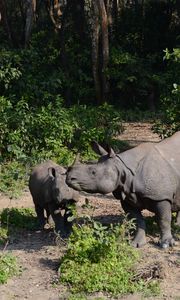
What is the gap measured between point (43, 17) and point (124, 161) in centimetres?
1659

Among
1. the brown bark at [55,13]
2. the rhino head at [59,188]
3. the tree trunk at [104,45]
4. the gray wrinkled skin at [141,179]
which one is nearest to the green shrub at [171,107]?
the gray wrinkled skin at [141,179]

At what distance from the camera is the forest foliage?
11.4 metres

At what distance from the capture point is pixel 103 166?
6.34 metres

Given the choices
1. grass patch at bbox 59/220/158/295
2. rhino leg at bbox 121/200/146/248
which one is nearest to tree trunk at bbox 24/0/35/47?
rhino leg at bbox 121/200/146/248

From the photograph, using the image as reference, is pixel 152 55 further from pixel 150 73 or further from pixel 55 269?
pixel 55 269

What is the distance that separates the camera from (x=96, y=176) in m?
6.25

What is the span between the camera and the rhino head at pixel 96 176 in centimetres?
617

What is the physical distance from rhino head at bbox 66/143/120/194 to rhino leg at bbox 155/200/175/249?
57cm

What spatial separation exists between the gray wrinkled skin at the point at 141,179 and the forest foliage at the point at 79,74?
123 inches

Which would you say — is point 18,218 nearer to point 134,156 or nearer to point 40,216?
point 40,216

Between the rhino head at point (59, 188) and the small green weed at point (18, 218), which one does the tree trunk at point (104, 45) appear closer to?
the small green weed at point (18, 218)

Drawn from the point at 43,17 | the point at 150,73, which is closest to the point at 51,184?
the point at 150,73

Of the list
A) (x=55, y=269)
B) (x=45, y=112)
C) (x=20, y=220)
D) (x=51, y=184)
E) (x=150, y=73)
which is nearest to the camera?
(x=55, y=269)

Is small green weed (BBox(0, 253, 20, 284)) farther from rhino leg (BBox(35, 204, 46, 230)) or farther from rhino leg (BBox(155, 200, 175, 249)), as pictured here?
rhino leg (BBox(155, 200, 175, 249))
